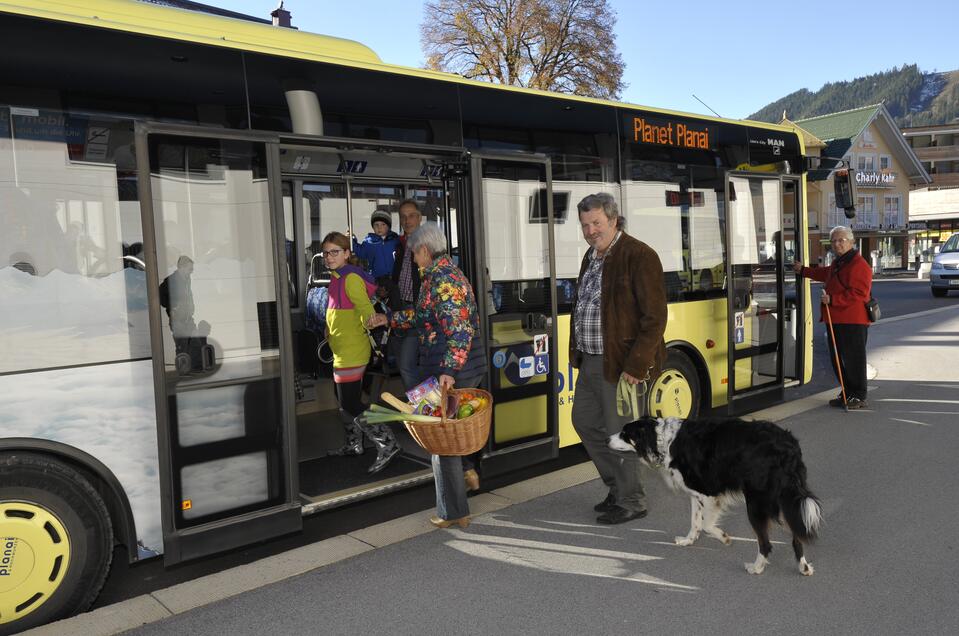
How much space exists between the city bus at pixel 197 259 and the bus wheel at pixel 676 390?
928 millimetres

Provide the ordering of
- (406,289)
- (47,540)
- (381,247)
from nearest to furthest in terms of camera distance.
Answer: (47,540) → (406,289) → (381,247)

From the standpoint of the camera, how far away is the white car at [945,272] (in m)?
22.9

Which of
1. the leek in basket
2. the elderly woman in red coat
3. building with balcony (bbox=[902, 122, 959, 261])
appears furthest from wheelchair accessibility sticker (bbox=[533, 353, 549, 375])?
building with balcony (bbox=[902, 122, 959, 261])

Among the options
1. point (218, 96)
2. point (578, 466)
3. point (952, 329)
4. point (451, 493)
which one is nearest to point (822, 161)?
point (578, 466)

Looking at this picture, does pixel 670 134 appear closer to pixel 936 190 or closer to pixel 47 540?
pixel 47 540

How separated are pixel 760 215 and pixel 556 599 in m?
4.91

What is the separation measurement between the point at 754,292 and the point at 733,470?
3626 millimetres

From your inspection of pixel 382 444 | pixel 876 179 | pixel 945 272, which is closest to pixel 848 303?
pixel 382 444

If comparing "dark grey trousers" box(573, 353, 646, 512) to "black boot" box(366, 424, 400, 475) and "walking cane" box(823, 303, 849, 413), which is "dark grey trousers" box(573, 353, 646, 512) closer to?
"black boot" box(366, 424, 400, 475)

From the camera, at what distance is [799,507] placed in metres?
3.60

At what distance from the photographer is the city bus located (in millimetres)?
3334

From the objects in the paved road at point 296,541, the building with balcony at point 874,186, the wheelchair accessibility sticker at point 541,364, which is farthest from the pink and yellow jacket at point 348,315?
the building with balcony at point 874,186

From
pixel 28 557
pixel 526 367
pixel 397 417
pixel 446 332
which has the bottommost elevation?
pixel 28 557

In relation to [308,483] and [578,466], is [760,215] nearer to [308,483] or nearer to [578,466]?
[578,466]
